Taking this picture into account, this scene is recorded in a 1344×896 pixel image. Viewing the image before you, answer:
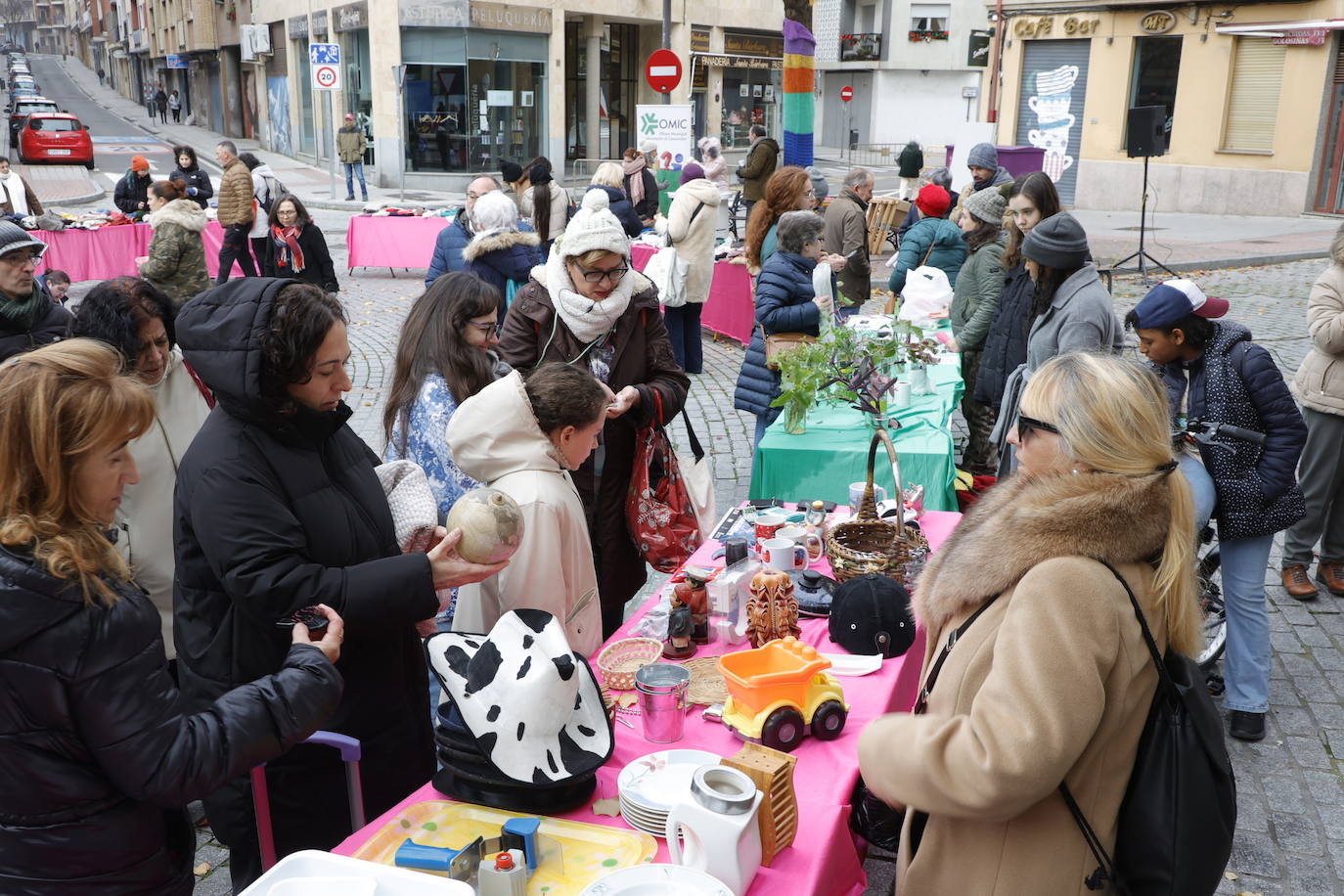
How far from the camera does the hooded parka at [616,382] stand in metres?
4.16

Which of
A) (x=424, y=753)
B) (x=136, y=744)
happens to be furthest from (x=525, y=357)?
(x=136, y=744)

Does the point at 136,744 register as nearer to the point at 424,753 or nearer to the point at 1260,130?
the point at 424,753

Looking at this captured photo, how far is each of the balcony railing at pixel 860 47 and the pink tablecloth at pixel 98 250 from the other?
35917mm

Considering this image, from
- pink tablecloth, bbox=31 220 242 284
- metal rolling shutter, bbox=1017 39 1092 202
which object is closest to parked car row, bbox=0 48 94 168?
pink tablecloth, bbox=31 220 242 284

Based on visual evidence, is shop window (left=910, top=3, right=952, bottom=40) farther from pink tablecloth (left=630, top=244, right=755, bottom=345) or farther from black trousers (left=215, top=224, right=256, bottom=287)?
black trousers (left=215, top=224, right=256, bottom=287)

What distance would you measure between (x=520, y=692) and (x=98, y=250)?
12.9 metres

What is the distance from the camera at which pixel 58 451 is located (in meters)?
1.83

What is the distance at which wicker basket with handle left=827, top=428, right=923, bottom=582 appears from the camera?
353cm

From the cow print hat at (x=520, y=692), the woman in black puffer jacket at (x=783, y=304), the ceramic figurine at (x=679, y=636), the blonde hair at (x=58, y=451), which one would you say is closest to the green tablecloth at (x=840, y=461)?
the woman in black puffer jacket at (x=783, y=304)

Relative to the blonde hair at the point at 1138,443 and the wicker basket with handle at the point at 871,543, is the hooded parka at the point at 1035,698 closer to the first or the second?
the blonde hair at the point at 1138,443

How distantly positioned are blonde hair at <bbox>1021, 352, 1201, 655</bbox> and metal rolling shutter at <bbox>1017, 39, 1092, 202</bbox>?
22713 mm

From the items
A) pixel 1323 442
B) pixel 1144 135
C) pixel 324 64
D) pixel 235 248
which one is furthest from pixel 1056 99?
pixel 1323 442

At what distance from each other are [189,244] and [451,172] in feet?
58.8

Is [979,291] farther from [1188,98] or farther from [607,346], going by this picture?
[1188,98]
